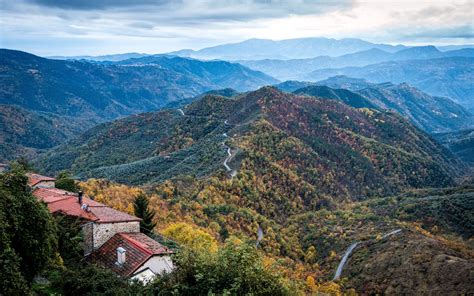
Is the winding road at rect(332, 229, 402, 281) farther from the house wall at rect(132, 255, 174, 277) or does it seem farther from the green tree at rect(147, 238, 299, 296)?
the green tree at rect(147, 238, 299, 296)

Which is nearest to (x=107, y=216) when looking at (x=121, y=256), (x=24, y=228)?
(x=121, y=256)

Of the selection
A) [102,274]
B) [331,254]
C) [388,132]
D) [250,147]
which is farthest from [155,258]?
[388,132]

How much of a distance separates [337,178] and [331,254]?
55.2 meters

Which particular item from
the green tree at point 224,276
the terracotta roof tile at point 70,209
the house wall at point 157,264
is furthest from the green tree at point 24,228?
the terracotta roof tile at point 70,209

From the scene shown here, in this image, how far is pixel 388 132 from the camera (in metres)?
191

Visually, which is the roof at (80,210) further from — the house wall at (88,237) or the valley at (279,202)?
the valley at (279,202)

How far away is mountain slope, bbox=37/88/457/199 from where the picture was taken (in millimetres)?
106312

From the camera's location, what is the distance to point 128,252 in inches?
1157

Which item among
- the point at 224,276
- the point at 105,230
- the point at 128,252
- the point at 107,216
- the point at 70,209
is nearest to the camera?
the point at 224,276

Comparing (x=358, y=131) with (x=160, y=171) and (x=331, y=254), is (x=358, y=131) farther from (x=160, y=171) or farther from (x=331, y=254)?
(x=331, y=254)

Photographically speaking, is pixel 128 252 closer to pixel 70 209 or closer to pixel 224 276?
pixel 70 209

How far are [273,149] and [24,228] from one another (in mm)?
96193

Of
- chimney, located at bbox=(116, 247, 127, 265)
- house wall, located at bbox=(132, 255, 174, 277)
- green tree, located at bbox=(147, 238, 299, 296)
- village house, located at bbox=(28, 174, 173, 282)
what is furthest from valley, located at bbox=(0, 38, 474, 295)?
→ chimney, located at bbox=(116, 247, 127, 265)

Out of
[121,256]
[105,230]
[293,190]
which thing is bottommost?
[293,190]
